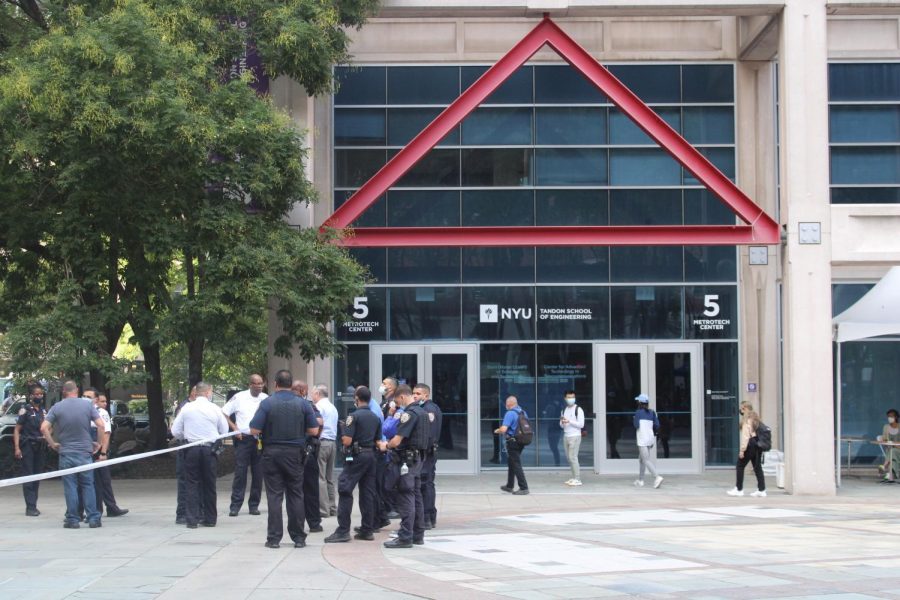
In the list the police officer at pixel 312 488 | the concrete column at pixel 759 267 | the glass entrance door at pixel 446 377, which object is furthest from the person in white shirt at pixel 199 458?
the concrete column at pixel 759 267

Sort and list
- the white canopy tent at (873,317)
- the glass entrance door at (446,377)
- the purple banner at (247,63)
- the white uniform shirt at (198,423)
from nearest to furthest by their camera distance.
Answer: the white uniform shirt at (198,423) < the purple banner at (247,63) < the white canopy tent at (873,317) < the glass entrance door at (446,377)

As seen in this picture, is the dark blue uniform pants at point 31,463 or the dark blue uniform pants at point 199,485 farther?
the dark blue uniform pants at point 31,463

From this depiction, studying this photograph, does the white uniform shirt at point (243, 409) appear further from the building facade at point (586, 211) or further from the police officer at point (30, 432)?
the building facade at point (586, 211)

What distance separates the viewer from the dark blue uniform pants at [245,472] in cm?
1562

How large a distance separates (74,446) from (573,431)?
9.75 meters

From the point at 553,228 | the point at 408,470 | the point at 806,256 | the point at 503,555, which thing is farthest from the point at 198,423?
the point at 806,256

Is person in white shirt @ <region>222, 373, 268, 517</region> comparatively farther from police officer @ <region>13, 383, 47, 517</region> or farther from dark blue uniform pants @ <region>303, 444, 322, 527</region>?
police officer @ <region>13, 383, 47, 517</region>

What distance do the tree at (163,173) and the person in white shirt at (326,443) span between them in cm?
301

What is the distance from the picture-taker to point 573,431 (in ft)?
68.6

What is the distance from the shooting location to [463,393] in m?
23.3

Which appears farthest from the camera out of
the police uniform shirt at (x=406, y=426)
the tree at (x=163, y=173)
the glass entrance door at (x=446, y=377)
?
the glass entrance door at (x=446, y=377)

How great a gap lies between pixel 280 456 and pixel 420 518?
1825 mm

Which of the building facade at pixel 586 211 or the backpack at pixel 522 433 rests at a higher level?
the building facade at pixel 586 211

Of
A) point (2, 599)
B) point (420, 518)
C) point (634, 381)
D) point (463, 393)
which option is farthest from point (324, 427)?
point (634, 381)
